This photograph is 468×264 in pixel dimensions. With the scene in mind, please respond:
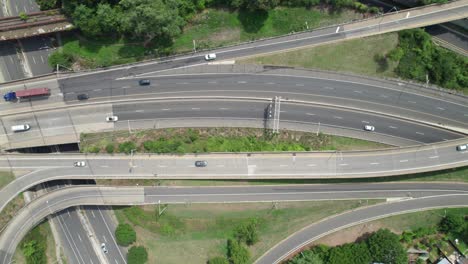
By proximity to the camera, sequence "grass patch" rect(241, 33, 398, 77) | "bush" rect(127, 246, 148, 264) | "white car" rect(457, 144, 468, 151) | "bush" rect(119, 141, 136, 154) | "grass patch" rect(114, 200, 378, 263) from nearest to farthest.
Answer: "white car" rect(457, 144, 468, 151)
"bush" rect(119, 141, 136, 154)
"grass patch" rect(241, 33, 398, 77)
"bush" rect(127, 246, 148, 264)
"grass patch" rect(114, 200, 378, 263)

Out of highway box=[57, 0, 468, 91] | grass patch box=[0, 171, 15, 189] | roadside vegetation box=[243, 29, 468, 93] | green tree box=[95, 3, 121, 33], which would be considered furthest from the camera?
roadside vegetation box=[243, 29, 468, 93]

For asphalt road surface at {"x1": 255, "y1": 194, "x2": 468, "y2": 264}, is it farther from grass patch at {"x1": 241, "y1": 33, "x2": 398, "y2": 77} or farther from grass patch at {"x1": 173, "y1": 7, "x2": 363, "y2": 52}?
grass patch at {"x1": 173, "y1": 7, "x2": 363, "y2": 52}

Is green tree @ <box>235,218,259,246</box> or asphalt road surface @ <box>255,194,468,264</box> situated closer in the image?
green tree @ <box>235,218,259,246</box>

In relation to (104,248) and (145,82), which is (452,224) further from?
(104,248)

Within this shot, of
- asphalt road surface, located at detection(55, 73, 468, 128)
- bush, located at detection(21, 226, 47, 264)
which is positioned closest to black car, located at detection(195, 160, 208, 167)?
asphalt road surface, located at detection(55, 73, 468, 128)

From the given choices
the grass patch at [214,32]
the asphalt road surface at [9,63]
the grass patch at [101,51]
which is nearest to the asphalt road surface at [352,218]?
the grass patch at [214,32]

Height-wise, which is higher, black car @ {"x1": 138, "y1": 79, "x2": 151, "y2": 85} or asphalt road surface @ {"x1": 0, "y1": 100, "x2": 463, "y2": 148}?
black car @ {"x1": 138, "y1": 79, "x2": 151, "y2": 85}
